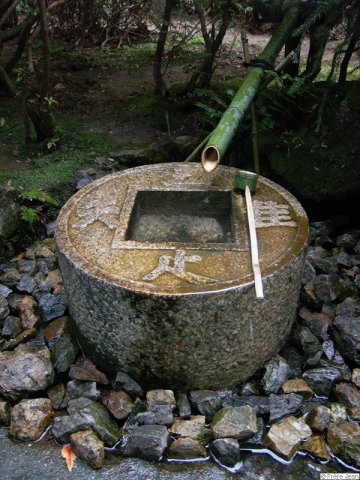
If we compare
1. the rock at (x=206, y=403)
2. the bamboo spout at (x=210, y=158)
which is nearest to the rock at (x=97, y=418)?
the rock at (x=206, y=403)

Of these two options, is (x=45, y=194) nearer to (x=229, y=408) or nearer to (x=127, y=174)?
(x=127, y=174)

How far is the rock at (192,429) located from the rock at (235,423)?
2.4 inches

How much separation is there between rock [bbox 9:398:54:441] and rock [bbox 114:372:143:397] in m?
0.46

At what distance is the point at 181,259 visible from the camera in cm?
308

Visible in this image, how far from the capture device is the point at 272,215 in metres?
3.52

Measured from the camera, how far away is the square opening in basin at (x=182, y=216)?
371 cm

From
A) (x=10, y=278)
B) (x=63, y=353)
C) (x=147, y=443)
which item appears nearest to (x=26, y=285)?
(x=10, y=278)

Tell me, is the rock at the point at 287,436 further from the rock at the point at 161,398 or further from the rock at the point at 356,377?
the rock at the point at 161,398

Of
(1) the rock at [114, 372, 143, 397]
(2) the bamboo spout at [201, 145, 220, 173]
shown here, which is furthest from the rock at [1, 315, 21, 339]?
(2) the bamboo spout at [201, 145, 220, 173]

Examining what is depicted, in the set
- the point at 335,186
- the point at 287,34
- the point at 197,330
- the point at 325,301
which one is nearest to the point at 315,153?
the point at 335,186

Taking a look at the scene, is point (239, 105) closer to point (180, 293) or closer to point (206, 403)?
point (180, 293)

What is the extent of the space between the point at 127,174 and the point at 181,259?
1.30 metres

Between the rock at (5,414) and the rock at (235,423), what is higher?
the rock at (235,423)

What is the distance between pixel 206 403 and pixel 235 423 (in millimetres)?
232
